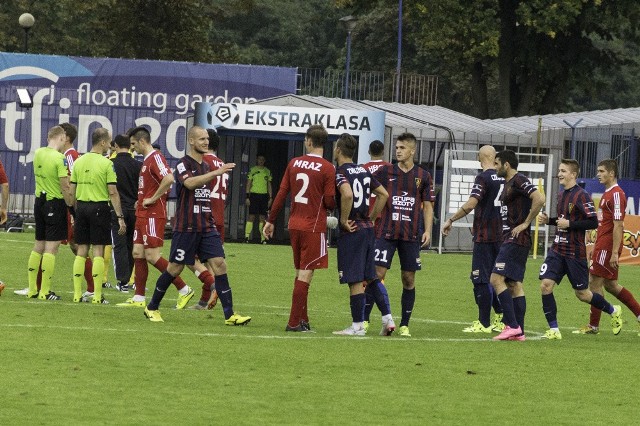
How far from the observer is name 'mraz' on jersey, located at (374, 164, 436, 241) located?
15266mm

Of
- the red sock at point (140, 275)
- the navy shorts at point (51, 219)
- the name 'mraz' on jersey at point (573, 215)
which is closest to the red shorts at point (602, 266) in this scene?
the name 'mraz' on jersey at point (573, 215)

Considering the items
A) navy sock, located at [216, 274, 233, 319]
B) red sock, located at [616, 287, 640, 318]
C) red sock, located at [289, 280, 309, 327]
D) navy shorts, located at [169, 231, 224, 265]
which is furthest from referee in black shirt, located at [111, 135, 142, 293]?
red sock, located at [616, 287, 640, 318]

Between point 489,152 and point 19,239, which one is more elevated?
point 489,152

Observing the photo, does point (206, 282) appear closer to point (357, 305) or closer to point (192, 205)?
point (192, 205)

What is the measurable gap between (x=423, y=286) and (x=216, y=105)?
11149 mm

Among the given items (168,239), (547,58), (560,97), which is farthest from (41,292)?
(560,97)

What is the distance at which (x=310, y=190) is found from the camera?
14562 millimetres

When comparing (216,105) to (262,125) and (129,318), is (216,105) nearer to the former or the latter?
(262,125)

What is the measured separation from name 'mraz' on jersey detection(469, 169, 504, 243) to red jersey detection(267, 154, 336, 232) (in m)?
1.89

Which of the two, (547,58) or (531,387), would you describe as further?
(547,58)

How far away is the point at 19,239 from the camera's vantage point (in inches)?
1266

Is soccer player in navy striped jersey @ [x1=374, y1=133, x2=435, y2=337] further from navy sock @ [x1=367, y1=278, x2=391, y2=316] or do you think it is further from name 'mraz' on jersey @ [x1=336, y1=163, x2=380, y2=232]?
name 'mraz' on jersey @ [x1=336, y1=163, x2=380, y2=232]

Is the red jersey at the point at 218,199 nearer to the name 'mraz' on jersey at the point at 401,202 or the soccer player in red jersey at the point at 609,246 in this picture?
the name 'mraz' on jersey at the point at 401,202

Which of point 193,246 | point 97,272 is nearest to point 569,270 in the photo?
point 193,246
